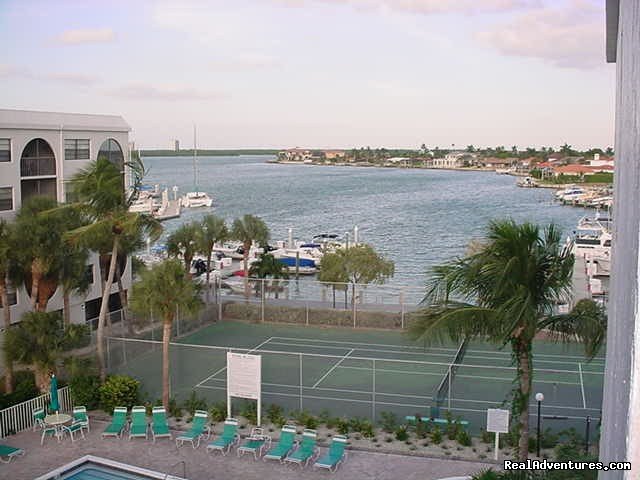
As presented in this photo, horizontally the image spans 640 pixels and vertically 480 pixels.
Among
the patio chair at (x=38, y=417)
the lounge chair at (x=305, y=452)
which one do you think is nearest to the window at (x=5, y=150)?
the patio chair at (x=38, y=417)

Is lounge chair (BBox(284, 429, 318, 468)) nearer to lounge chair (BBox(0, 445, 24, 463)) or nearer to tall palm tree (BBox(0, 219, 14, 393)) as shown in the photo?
lounge chair (BBox(0, 445, 24, 463))

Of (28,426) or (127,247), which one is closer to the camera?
(28,426)

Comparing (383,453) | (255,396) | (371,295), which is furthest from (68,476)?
(371,295)

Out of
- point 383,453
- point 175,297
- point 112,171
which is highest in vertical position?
point 112,171

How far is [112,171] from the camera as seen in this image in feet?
65.5

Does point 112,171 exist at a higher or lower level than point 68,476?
higher

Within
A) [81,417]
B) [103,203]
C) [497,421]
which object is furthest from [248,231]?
[497,421]

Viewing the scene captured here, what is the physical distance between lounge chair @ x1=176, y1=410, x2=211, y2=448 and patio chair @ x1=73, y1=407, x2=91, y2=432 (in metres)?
2.35

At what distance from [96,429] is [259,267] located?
63.2ft

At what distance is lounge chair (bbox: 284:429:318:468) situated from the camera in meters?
15.9

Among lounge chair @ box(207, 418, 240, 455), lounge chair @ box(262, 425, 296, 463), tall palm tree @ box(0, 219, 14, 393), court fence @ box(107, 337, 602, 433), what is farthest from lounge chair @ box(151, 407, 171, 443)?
tall palm tree @ box(0, 219, 14, 393)

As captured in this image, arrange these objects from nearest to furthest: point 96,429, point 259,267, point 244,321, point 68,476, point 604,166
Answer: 1. point 68,476
2. point 96,429
3. point 244,321
4. point 259,267
5. point 604,166

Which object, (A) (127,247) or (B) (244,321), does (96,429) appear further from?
(B) (244,321)

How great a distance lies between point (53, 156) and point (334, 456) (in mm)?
16048
